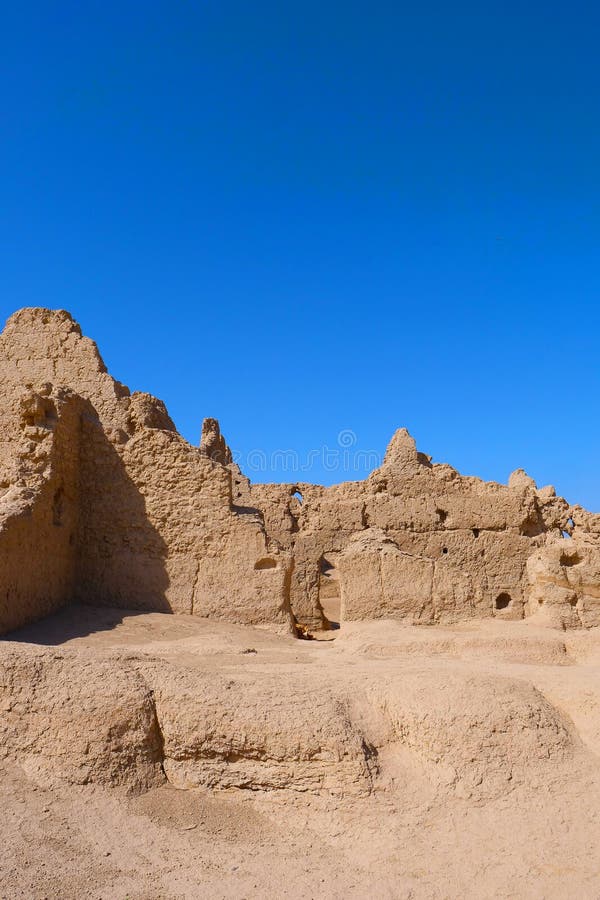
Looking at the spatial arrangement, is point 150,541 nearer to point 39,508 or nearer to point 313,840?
point 39,508

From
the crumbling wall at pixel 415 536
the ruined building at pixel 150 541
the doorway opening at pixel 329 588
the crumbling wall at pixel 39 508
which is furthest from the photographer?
the doorway opening at pixel 329 588

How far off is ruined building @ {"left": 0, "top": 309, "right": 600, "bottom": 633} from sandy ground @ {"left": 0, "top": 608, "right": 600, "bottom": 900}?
113 inches

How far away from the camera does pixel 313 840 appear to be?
14.0ft

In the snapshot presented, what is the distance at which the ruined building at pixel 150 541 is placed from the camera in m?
7.93

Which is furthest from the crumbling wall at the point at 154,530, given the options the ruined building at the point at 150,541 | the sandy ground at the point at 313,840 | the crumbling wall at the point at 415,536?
the sandy ground at the point at 313,840

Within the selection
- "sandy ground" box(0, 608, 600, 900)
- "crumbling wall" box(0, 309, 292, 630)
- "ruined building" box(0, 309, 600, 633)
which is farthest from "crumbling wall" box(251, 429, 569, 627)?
"sandy ground" box(0, 608, 600, 900)

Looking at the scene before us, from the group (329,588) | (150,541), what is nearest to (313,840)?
(150,541)

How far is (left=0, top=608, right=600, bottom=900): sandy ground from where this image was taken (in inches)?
151

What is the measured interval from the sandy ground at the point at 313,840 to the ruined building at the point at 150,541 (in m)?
2.86

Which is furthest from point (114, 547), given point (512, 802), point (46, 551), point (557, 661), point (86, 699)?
point (512, 802)

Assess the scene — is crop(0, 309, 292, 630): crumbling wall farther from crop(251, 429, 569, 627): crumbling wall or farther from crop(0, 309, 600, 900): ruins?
crop(251, 429, 569, 627): crumbling wall

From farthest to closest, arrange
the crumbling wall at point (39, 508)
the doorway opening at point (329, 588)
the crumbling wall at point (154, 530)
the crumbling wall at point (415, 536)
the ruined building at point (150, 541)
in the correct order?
1. the doorway opening at point (329, 588)
2. the crumbling wall at point (415, 536)
3. the crumbling wall at point (154, 530)
4. the ruined building at point (150, 541)
5. the crumbling wall at point (39, 508)

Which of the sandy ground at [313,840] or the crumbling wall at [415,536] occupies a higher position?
the crumbling wall at [415,536]

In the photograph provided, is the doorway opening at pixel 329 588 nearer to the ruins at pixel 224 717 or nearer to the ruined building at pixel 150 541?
the ruined building at pixel 150 541
